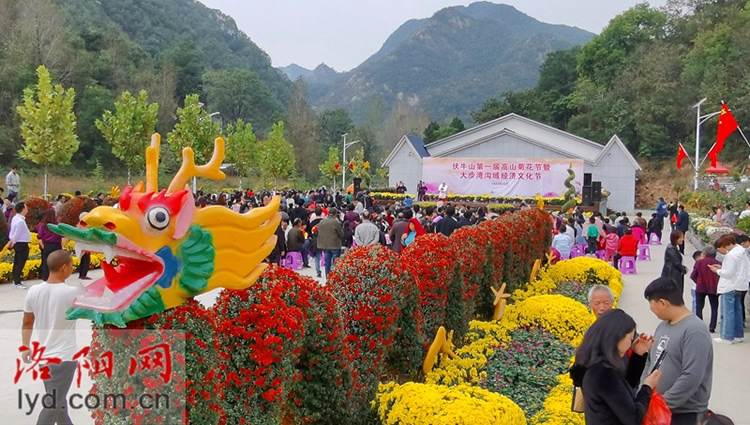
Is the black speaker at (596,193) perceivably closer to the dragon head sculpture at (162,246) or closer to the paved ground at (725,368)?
the paved ground at (725,368)

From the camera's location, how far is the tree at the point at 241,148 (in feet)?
115

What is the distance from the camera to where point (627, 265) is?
15.2 meters

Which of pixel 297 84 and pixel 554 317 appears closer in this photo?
pixel 554 317

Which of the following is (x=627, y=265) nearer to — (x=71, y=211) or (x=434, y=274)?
(x=434, y=274)

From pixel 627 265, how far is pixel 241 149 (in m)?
25.3

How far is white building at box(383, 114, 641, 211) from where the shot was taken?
3456 centimetres

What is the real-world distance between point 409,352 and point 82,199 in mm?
11232

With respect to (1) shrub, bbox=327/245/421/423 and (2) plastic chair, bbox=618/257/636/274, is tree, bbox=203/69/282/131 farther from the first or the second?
(1) shrub, bbox=327/245/421/423

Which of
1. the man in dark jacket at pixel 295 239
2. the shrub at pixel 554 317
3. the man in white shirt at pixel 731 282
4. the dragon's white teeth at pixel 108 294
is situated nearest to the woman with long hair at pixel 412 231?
the shrub at pixel 554 317

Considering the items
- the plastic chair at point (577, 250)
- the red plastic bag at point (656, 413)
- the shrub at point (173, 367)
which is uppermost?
the shrub at point (173, 367)

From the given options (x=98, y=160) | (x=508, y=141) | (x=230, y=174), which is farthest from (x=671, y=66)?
(x=98, y=160)

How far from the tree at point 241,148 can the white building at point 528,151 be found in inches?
333

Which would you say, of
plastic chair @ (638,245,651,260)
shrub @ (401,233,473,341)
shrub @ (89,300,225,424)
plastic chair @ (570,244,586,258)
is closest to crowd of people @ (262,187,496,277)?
shrub @ (401,233,473,341)

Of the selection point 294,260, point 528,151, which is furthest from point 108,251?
point 528,151
